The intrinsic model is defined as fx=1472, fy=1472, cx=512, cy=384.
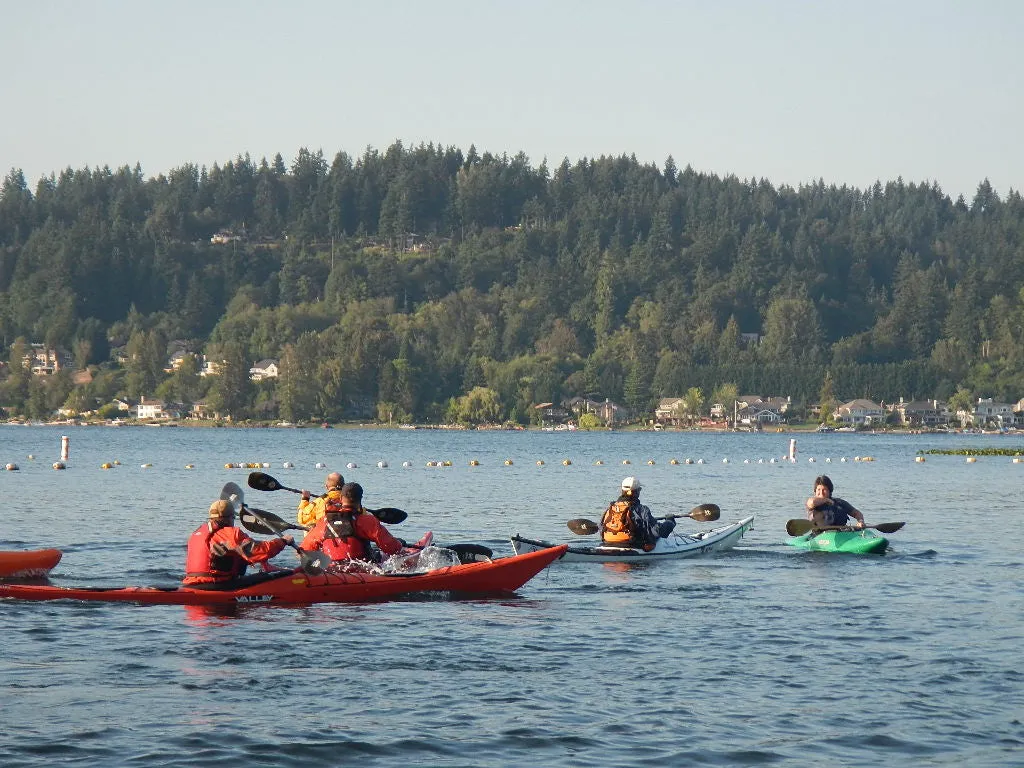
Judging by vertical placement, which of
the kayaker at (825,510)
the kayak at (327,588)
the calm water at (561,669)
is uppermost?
the kayaker at (825,510)

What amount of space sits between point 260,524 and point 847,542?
1319cm

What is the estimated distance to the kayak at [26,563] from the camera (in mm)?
24781

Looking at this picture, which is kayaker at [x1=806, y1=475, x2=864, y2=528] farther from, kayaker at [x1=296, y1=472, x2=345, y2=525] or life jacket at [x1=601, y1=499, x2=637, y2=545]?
kayaker at [x1=296, y1=472, x2=345, y2=525]

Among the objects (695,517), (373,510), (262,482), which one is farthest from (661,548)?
(262,482)

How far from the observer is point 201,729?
15141mm

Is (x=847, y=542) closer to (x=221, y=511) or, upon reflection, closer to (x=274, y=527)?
(x=274, y=527)

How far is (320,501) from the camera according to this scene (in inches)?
1014

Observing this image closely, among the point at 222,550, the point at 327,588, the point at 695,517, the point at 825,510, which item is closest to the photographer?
the point at 222,550

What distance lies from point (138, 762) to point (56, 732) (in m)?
1.41

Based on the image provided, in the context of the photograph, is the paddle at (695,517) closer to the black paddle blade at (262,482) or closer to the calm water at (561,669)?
the calm water at (561,669)

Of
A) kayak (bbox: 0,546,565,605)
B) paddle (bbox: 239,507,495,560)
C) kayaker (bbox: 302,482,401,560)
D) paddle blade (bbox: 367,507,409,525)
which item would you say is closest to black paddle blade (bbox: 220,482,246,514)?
paddle (bbox: 239,507,495,560)

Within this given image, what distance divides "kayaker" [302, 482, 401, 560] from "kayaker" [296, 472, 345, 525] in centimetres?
63

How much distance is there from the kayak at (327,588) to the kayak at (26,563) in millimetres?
1733

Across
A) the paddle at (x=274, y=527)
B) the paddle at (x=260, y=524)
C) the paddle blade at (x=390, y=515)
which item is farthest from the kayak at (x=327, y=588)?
the paddle blade at (x=390, y=515)
